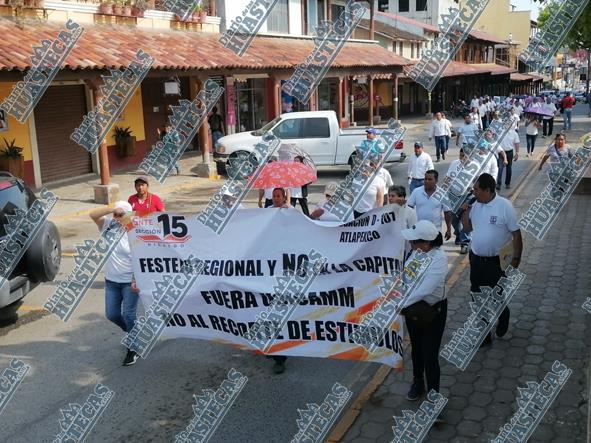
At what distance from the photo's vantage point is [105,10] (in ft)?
59.4

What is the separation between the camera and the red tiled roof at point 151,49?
13758 mm

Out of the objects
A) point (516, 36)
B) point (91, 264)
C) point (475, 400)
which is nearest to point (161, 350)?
point (475, 400)

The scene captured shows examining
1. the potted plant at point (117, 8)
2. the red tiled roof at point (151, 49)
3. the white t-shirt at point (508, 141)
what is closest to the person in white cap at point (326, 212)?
the red tiled roof at point (151, 49)

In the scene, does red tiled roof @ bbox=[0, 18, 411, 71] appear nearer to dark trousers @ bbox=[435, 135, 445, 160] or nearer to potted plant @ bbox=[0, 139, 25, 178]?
potted plant @ bbox=[0, 139, 25, 178]

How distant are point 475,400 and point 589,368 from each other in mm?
1118

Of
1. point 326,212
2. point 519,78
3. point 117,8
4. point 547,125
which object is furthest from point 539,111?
point 519,78

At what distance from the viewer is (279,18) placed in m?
26.7

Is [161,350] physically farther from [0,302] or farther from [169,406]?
[0,302]

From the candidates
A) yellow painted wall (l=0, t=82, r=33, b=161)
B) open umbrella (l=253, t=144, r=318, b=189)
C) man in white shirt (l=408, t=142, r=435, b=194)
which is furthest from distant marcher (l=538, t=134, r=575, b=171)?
yellow painted wall (l=0, t=82, r=33, b=161)

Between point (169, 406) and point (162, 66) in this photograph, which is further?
point (162, 66)

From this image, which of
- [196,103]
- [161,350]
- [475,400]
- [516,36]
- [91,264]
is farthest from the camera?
[516,36]

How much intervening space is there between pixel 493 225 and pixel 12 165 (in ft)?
43.9

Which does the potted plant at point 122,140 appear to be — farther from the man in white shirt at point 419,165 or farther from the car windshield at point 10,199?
the car windshield at point 10,199

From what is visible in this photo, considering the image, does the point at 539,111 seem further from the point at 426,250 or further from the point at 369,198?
the point at 426,250
